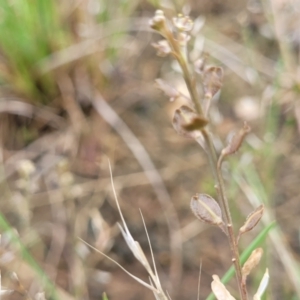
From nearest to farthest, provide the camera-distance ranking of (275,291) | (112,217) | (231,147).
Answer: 1. (231,147)
2. (275,291)
3. (112,217)

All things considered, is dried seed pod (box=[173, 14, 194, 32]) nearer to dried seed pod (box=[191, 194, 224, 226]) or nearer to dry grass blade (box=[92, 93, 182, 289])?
dried seed pod (box=[191, 194, 224, 226])

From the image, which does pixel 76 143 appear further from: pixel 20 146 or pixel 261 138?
pixel 261 138

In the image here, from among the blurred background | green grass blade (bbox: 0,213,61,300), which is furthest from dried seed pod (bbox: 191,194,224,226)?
the blurred background

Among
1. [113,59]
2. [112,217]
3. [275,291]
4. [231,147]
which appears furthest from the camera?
[113,59]

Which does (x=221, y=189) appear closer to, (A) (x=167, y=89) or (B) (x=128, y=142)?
(A) (x=167, y=89)

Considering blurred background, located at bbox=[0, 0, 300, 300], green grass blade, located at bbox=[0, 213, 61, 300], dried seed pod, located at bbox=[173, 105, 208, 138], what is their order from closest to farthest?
dried seed pod, located at bbox=[173, 105, 208, 138]
green grass blade, located at bbox=[0, 213, 61, 300]
blurred background, located at bbox=[0, 0, 300, 300]

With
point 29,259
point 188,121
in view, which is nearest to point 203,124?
point 188,121

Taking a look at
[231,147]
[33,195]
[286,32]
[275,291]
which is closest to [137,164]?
[33,195]
